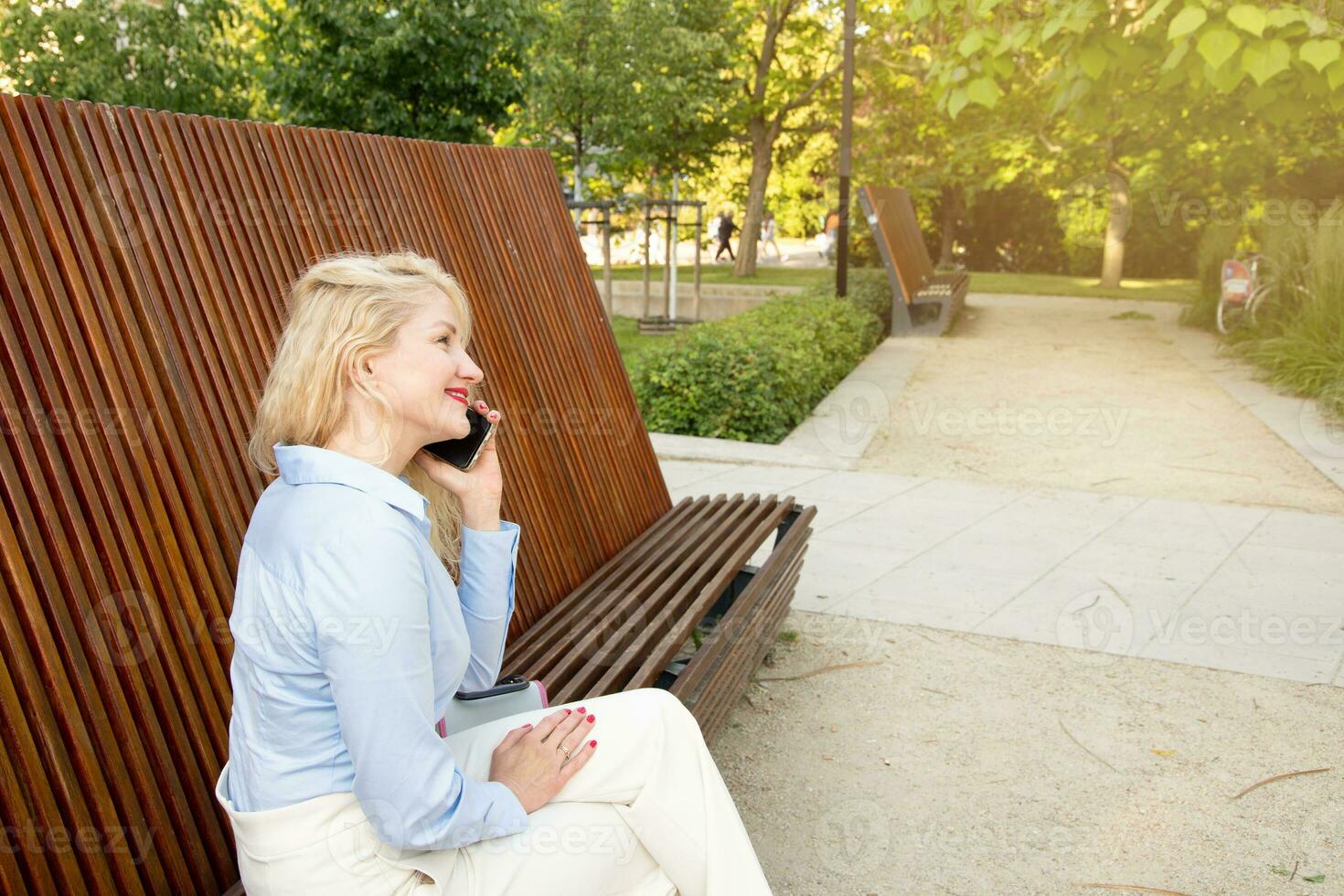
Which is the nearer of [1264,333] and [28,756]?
[28,756]

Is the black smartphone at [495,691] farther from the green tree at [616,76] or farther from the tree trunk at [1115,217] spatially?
the tree trunk at [1115,217]

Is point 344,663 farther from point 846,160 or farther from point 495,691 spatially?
point 846,160

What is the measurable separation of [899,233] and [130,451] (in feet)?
47.4

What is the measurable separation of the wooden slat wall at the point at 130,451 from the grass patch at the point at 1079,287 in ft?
57.6

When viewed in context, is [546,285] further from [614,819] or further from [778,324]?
[778,324]

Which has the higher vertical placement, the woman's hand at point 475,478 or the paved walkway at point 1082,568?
the woman's hand at point 475,478

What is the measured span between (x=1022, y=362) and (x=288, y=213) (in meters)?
10.8

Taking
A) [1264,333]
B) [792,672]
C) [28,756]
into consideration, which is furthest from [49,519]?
[1264,333]

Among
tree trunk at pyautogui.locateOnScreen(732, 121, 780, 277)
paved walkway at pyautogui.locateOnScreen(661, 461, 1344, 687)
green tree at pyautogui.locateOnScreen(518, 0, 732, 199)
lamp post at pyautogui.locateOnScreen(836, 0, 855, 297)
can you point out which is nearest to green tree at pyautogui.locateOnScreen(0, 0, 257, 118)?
green tree at pyautogui.locateOnScreen(518, 0, 732, 199)

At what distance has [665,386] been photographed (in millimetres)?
8945

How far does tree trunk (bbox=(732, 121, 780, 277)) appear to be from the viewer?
23.7 metres

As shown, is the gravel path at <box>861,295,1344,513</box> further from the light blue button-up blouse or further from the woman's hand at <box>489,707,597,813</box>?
the light blue button-up blouse

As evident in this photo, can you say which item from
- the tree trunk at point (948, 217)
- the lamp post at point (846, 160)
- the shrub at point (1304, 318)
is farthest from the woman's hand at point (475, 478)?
the tree trunk at point (948, 217)

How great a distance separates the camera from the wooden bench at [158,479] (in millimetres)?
2008
